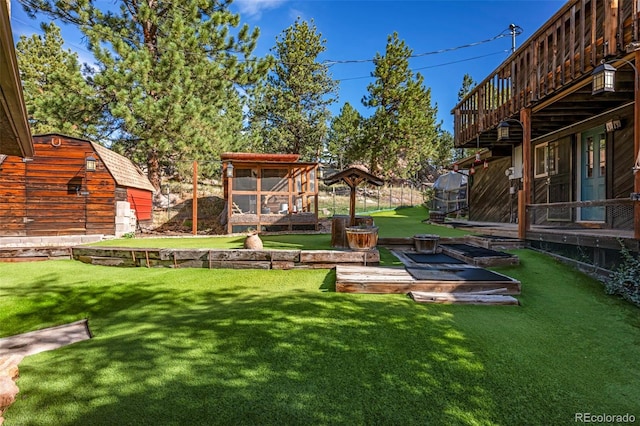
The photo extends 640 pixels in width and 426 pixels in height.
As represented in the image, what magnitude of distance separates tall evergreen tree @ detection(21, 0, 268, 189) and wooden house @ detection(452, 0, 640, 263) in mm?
11407

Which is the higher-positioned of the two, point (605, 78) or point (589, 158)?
point (605, 78)

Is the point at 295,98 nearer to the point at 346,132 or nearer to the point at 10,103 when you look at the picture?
the point at 346,132

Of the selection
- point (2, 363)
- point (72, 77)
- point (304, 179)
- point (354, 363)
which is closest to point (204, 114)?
point (72, 77)

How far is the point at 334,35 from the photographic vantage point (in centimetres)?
2878

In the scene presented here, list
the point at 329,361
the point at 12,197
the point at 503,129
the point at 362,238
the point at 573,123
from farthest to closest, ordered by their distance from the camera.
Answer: the point at 12,197 → the point at 573,123 → the point at 503,129 → the point at 362,238 → the point at 329,361

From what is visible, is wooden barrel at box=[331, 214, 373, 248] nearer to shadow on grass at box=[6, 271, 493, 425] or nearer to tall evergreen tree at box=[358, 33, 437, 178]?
shadow on grass at box=[6, 271, 493, 425]

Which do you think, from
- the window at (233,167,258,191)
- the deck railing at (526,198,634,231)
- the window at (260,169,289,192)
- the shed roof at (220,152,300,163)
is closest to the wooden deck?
the deck railing at (526,198,634,231)

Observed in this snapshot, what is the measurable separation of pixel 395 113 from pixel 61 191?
80.8ft

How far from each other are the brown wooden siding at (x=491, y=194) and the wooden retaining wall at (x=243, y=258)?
833cm

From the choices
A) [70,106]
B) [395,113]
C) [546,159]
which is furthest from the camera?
[395,113]

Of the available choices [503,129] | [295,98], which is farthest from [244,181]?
[295,98]

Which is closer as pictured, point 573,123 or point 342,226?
point 342,226

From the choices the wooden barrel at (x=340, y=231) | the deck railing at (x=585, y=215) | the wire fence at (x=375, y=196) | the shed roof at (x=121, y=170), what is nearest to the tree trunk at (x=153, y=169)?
the shed roof at (x=121, y=170)

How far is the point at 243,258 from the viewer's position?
6199 mm
